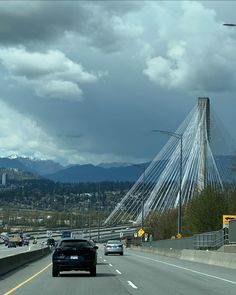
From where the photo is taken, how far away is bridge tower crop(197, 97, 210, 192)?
211ft

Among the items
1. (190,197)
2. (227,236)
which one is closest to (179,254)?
(227,236)

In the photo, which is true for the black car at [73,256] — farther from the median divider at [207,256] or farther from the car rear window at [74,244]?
the median divider at [207,256]

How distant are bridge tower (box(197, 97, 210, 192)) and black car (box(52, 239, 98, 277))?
3764cm

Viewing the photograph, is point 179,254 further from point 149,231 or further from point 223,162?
point 149,231

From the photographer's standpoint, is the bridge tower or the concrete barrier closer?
the concrete barrier

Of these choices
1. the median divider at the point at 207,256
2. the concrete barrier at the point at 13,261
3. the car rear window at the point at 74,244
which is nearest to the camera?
the car rear window at the point at 74,244

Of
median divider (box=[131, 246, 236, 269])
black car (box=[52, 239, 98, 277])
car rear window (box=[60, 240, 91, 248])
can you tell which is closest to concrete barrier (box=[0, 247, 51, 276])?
black car (box=[52, 239, 98, 277])

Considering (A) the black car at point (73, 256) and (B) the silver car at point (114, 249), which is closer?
(A) the black car at point (73, 256)

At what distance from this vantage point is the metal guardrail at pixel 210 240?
5628 cm

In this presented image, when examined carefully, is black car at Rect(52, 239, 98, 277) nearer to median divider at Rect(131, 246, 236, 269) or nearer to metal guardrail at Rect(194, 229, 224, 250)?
median divider at Rect(131, 246, 236, 269)

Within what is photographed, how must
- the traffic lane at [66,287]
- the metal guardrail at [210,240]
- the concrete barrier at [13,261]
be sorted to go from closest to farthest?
the traffic lane at [66,287] → the concrete barrier at [13,261] → the metal guardrail at [210,240]

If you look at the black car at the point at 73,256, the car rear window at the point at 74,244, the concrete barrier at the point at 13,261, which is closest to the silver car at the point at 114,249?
the concrete barrier at the point at 13,261

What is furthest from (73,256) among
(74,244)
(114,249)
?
(114,249)

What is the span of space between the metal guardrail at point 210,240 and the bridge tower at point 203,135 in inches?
333
